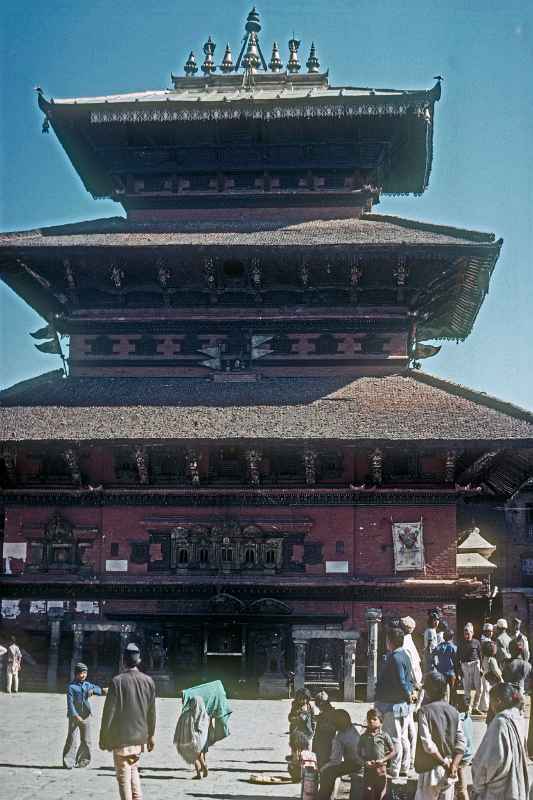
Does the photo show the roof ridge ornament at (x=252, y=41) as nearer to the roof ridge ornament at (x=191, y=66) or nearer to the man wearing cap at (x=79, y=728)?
the roof ridge ornament at (x=191, y=66)

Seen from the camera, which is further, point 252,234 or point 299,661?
point 252,234

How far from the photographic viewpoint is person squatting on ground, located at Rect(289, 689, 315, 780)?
39.0 feet

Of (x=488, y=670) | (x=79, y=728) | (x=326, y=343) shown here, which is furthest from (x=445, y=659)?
(x=326, y=343)

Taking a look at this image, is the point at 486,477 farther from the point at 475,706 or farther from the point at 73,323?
the point at 73,323

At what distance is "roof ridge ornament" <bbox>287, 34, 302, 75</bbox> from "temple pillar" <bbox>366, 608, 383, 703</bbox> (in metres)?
17.0

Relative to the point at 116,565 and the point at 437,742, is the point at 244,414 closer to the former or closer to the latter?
the point at 116,565

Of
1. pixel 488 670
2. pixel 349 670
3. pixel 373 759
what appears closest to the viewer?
pixel 373 759

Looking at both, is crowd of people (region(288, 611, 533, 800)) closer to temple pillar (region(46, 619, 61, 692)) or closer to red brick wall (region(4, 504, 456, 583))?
red brick wall (region(4, 504, 456, 583))

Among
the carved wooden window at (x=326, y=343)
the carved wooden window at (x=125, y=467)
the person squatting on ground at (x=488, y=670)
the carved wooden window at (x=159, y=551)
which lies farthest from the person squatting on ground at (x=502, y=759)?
the carved wooden window at (x=326, y=343)

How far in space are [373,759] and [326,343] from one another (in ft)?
49.0

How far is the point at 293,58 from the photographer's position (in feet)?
95.5

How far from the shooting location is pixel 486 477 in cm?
2364

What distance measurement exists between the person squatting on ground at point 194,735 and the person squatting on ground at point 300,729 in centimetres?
115

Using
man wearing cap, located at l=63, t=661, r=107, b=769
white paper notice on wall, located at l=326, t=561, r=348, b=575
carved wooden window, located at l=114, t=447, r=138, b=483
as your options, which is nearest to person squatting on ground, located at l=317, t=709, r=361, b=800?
man wearing cap, located at l=63, t=661, r=107, b=769
